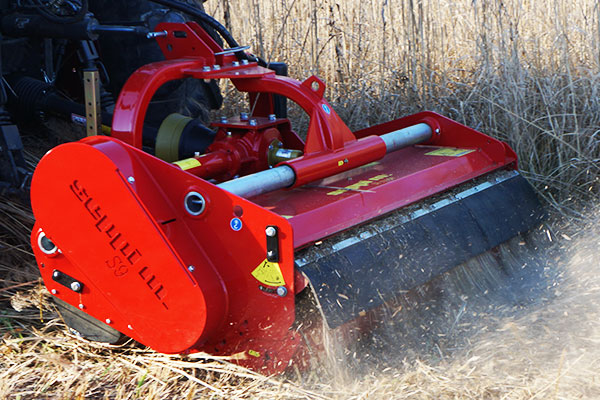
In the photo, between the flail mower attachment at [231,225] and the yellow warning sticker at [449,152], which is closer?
the flail mower attachment at [231,225]

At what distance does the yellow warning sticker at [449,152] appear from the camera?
3.08 meters

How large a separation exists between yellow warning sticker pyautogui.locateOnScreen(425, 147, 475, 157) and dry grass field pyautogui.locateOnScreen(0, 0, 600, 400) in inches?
19.1

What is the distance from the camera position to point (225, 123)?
286 cm

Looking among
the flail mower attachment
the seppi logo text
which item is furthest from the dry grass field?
the seppi logo text

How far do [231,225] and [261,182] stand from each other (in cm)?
24

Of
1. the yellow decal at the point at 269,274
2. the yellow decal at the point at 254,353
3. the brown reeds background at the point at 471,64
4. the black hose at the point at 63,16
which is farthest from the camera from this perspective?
Result: the brown reeds background at the point at 471,64

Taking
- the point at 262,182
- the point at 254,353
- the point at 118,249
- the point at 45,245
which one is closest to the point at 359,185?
the point at 262,182

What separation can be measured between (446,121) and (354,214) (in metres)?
0.98

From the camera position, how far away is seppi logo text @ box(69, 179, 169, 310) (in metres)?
2.28

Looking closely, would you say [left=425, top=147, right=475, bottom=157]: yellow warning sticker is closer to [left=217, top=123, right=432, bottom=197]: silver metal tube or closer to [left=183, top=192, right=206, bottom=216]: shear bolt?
[left=217, top=123, right=432, bottom=197]: silver metal tube

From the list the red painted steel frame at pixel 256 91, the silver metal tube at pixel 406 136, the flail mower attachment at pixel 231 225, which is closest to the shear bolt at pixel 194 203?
the flail mower attachment at pixel 231 225

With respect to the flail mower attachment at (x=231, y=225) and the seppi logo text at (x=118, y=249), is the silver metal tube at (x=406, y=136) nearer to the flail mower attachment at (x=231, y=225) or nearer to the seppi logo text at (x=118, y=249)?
the flail mower attachment at (x=231, y=225)

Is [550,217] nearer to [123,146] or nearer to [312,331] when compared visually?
[312,331]

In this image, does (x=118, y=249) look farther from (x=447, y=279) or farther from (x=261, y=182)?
(x=447, y=279)
